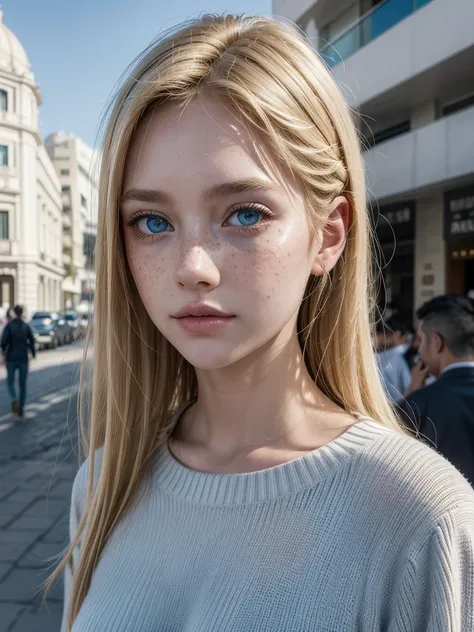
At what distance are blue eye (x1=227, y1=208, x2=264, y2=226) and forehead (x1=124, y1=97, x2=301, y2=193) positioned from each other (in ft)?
0.20

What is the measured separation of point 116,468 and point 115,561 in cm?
20

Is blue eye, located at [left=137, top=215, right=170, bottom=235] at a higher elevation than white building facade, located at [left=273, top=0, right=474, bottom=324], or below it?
below

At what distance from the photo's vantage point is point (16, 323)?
31.9ft

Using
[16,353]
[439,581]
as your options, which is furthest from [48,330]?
[439,581]

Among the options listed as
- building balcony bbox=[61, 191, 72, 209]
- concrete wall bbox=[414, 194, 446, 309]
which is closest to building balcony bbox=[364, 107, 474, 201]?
concrete wall bbox=[414, 194, 446, 309]

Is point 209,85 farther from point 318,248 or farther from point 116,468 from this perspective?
point 116,468

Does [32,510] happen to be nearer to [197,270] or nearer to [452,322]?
[452,322]

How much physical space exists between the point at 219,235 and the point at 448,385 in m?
2.55

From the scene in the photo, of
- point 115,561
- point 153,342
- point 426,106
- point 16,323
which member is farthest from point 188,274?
point 426,106

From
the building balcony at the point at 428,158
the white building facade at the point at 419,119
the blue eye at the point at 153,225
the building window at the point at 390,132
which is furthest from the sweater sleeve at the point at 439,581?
the building window at the point at 390,132

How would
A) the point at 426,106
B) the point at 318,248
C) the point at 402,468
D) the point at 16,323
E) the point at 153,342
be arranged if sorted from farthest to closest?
the point at 426,106 → the point at 16,323 → the point at 153,342 → the point at 318,248 → the point at 402,468

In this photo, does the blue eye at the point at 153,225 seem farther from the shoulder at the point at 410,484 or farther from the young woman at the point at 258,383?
the shoulder at the point at 410,484

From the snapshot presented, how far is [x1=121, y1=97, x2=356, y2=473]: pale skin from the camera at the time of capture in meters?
1.00

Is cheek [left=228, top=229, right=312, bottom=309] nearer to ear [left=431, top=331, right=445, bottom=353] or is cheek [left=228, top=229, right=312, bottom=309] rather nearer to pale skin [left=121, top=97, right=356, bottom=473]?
pale skin [left=121, top=97, right=356, bottom=473]
